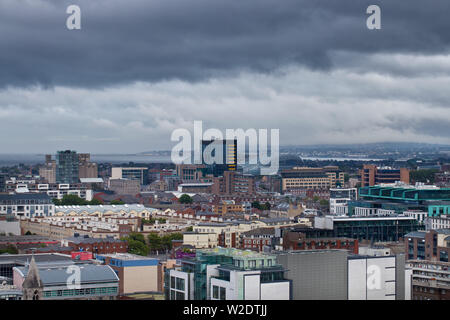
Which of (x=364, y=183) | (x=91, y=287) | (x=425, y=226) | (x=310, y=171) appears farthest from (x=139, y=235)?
(x=310, y=171)

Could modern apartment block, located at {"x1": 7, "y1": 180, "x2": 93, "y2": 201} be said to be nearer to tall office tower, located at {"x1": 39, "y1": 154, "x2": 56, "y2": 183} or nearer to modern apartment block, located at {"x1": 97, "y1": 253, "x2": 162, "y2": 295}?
tall office tower, located at {"x1": 39, "y1": 154, "x2": 56, "y2": 183}

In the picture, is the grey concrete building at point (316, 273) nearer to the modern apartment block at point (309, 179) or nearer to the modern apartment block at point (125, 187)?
the modern apartment block at point (309, 179)

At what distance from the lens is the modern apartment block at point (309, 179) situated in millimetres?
89625

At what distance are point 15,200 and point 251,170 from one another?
40.6 meters

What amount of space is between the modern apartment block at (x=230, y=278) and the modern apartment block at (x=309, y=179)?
66.6 metres

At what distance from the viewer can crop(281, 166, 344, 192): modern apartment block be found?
89625mm

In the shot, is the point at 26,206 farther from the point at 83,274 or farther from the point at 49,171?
the point at 49,171

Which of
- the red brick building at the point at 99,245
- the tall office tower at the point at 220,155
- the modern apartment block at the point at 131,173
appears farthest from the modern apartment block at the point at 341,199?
the modern apartment block at the point at 131,173

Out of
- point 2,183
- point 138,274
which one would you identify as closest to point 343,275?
point 138,274

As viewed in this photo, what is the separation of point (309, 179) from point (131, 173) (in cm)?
2704

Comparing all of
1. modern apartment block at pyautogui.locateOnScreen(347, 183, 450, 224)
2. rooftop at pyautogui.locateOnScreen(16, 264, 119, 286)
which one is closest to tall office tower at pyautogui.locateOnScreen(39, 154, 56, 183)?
modern apartment block at pyautogui.locateOnScreen(347, 183, 450, 224)

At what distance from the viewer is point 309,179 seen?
91.6 meters
